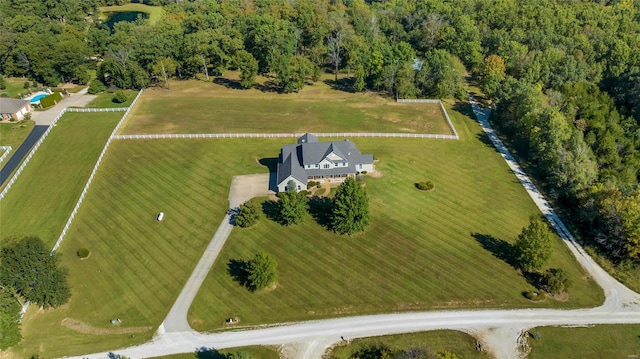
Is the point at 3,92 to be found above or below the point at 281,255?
below

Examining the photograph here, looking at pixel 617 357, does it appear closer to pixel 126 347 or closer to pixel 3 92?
pixel 126 347

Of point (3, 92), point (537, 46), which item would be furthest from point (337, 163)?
point (3, 92)

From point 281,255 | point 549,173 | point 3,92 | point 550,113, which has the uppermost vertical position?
point 550,113

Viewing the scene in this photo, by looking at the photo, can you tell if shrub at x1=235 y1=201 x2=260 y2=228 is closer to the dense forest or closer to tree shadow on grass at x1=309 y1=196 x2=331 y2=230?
tree shadow on grass at x1=309 y1=196 x2=331 y2=230

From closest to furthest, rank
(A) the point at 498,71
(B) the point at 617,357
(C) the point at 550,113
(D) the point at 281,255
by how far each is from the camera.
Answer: (B) the point at 617,357 < (D) the point at 281,255 < (C) the point at 550,113 < (A) the point at 498,71

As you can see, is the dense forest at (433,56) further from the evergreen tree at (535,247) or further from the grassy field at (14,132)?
the grassy field at (14,132)

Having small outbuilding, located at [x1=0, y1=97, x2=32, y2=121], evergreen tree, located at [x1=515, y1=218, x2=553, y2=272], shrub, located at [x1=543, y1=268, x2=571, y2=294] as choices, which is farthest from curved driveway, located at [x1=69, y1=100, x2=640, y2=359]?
small outbuilding, located at [x1=0, y1=97, x2=32, y2=121]

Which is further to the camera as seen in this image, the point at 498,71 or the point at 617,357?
the point at 498,71

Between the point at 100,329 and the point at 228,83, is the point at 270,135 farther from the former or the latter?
the point at 100,329
